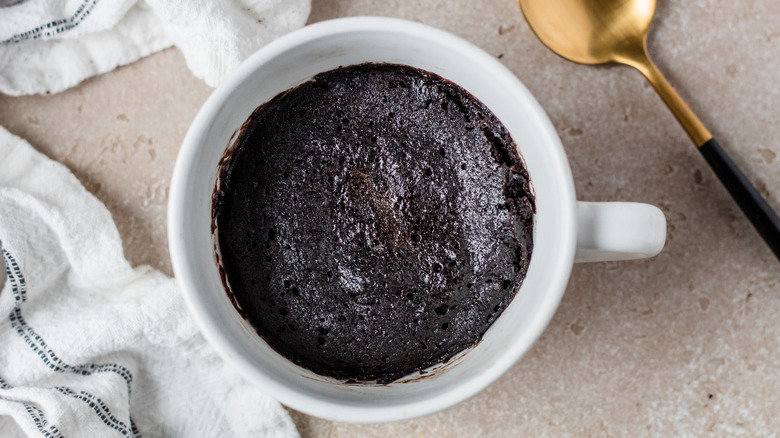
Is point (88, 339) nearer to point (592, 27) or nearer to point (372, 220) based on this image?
point (372, 220)

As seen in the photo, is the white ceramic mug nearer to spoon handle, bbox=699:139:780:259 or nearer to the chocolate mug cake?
the chocolate mug cake

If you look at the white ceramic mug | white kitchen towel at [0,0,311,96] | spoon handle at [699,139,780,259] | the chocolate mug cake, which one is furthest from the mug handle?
white kitchen towel at [0,0,311,96]

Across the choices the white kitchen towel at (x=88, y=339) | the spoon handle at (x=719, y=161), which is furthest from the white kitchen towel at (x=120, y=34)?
the spoon handle at (x=719, y=161)

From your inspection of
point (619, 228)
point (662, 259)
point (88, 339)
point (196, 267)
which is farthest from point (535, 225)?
point (88, 339)

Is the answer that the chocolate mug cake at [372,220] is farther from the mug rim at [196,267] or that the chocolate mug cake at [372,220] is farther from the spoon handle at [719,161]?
the spoon handle at [719,161]

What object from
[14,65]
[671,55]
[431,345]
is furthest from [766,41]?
[14,65]

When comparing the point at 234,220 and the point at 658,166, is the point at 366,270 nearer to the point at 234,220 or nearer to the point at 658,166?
the point at 234,220
